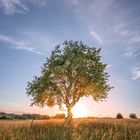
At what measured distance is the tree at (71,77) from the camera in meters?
40.5

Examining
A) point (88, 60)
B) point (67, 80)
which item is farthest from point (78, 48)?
point (67, 80)

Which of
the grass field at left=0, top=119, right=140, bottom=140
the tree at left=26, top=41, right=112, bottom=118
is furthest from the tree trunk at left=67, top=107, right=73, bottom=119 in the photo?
the grass field at left=0, top=119, right=140, bottom=140

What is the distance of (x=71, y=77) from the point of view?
40406 mm

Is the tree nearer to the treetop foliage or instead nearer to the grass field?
the treetop foliage

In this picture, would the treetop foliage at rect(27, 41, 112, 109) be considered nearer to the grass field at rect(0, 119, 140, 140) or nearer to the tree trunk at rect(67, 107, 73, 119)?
the tree trunk at rect(67, 107, 73, 119)

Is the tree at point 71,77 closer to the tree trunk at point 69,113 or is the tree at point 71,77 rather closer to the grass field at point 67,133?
the tree trunk at point 69,113

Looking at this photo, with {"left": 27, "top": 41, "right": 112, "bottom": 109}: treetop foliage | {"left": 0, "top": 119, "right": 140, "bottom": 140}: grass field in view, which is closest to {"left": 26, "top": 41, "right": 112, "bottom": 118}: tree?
{"left": 27, "top": 41, "right": 112, "bottom": 109}: treetop foliage

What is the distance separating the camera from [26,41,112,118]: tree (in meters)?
40.5

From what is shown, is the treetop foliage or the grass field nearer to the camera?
the grass field

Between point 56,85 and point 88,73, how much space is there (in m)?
4.97

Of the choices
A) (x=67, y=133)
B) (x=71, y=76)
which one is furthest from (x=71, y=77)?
(x=67, y=133)

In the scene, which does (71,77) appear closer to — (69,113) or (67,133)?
(69,113)

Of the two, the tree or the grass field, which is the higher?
the tree

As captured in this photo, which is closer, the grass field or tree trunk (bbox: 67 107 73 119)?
the grass field
